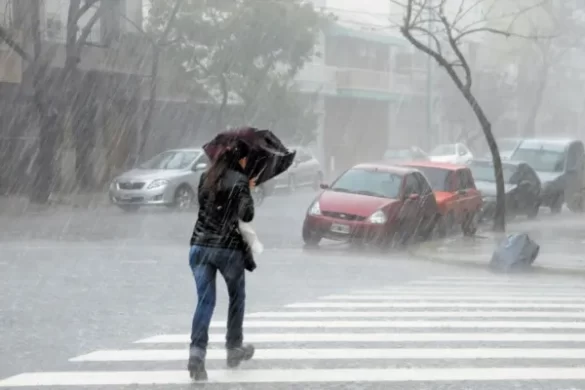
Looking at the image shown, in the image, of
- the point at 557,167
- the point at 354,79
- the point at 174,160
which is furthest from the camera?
the point at 354,79

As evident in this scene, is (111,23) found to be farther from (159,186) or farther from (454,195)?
(454,195)

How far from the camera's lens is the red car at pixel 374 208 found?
19.5 metres

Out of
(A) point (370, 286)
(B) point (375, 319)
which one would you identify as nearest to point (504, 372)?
(B) point (375, 319)

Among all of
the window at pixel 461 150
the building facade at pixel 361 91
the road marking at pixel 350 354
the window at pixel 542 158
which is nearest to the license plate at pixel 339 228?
the road marking at pixel 350 354

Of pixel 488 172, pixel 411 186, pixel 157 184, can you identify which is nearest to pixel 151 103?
pixel 157 184

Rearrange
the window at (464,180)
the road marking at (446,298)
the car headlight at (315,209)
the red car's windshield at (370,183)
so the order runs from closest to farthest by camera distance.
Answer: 1. the road marking at (446,298)
2. the car headlight at (315,209)
3. the red car's windshield at (370,183)
4. the window at (464,180)

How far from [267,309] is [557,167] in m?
22.3

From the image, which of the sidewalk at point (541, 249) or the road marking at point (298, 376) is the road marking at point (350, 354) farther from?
the sidewalk at point (541, 249)

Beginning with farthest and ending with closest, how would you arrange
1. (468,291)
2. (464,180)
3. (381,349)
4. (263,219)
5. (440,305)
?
(263,219) → (464,180) → (468,291) → (440,305) → (381,349)

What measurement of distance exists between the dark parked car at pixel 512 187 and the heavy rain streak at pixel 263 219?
0.07m

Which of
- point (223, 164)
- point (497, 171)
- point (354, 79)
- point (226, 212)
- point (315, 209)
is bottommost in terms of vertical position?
point (315, 209)

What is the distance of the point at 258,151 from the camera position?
798 cm

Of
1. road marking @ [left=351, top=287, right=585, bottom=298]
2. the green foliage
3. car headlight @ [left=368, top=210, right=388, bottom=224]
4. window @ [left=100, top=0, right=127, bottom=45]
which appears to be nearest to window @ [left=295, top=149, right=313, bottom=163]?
the green foliage

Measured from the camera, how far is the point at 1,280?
45.4 feet
